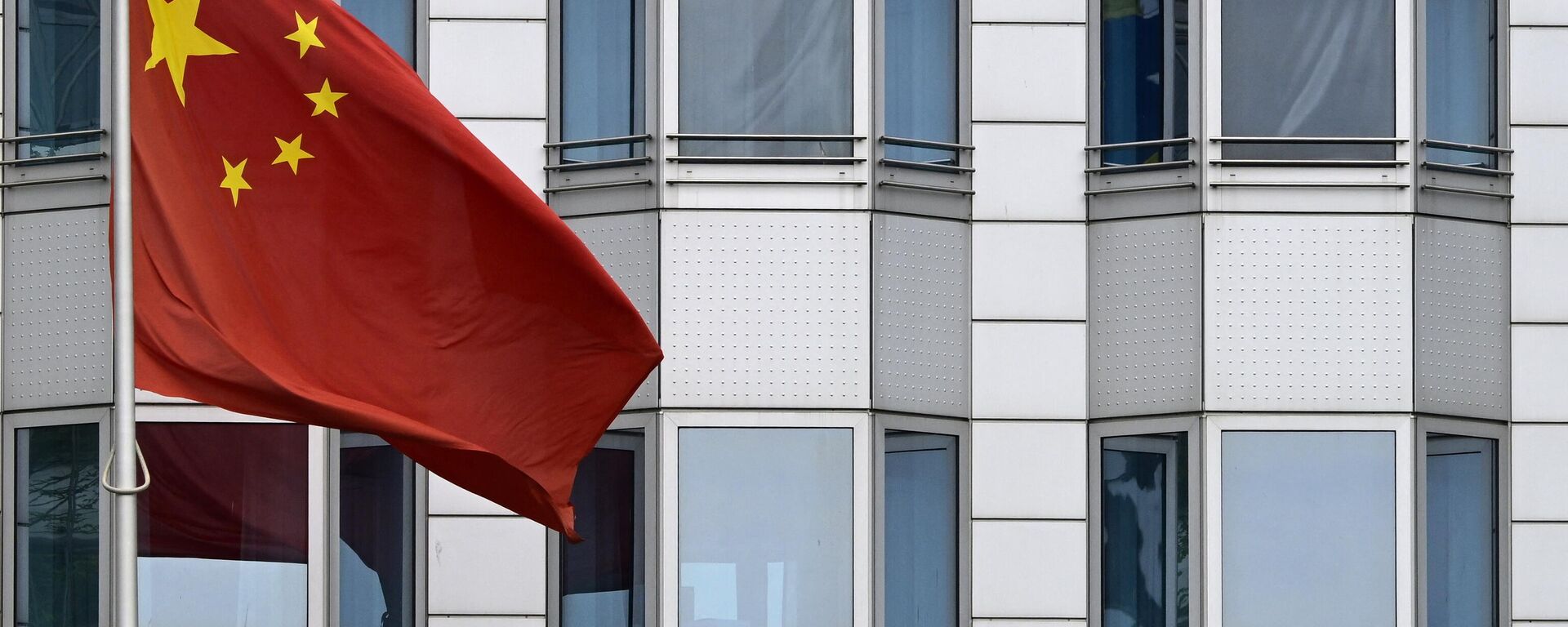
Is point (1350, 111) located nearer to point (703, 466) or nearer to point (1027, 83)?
point (1027, 83)

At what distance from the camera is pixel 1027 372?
17562 mm

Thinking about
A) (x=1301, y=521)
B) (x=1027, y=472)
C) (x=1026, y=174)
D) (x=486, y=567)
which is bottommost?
(x=486, y=567)

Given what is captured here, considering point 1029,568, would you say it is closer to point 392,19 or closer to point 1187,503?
point 1187,503

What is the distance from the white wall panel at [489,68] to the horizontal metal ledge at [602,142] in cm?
33

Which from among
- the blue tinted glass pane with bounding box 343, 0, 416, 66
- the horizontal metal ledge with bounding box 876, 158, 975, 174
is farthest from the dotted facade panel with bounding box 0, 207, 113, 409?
the horizontal metal ledge with bounding box 876, 158, 975, 174

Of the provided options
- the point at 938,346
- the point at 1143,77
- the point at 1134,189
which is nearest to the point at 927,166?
the point at 938,346

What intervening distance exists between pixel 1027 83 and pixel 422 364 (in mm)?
Answer: 6404

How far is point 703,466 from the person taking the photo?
56.2ft

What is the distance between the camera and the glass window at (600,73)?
17.6m

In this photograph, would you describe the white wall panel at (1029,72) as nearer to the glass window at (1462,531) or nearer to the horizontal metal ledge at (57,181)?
the glass window at (1462,531)

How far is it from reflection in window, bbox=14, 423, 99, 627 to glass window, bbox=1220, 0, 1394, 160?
9.32 m

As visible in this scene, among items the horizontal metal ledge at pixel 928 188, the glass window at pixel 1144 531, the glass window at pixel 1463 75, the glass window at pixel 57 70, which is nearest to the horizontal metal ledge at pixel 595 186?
the horizontal metal ledge at pixel 928 188

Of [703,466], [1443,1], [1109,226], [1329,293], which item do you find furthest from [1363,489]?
[703,466]

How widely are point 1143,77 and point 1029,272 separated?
1.84 metres
